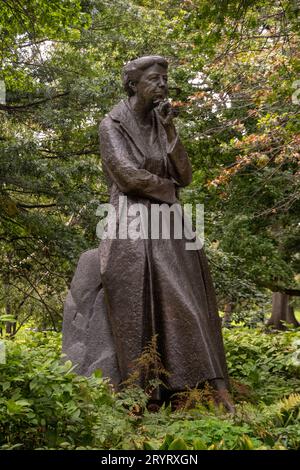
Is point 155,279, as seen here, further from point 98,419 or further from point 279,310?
point 279,310

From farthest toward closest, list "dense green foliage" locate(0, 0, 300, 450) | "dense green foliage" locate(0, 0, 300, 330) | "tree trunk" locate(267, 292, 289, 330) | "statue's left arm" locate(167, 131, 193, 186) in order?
1. "tree trunk" locate(267, 292, 289, 330)
2. "dense green foliage" locate(0, 0, 300, 330)
3. "statue's left arm" locate(167, 131, 193, 186)
4. "dense green foliage" locate(0, 0, 300, 450)

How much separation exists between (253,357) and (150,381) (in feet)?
10.1

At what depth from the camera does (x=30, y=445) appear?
13.9ft

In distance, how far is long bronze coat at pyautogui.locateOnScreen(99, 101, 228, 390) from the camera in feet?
19.2

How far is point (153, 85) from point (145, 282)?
168cm

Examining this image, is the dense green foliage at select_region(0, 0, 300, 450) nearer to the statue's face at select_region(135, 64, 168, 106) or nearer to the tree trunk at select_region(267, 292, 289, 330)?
the statue's face at select_region(135, 64, 168, 106)

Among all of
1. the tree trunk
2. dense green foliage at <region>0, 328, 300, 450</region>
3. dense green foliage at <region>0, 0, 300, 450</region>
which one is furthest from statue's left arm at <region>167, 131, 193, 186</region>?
the tree trunk

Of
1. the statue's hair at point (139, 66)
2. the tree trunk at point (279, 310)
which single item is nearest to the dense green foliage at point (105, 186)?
the statue's hair at point (139, 66)

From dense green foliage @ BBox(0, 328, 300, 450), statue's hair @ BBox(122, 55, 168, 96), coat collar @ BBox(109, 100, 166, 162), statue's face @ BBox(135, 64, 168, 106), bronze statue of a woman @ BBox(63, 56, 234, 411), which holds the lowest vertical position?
dense green foliage @ BBox(0, 328, 300, 450)

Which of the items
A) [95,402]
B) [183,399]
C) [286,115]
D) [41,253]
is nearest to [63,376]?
[95,402]

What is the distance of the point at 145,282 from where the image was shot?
19.5 feet

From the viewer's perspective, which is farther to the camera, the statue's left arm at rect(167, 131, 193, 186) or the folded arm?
the statue's left arm at rect(167, 131, 193, 186)

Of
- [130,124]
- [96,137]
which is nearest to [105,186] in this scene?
[96,137]
